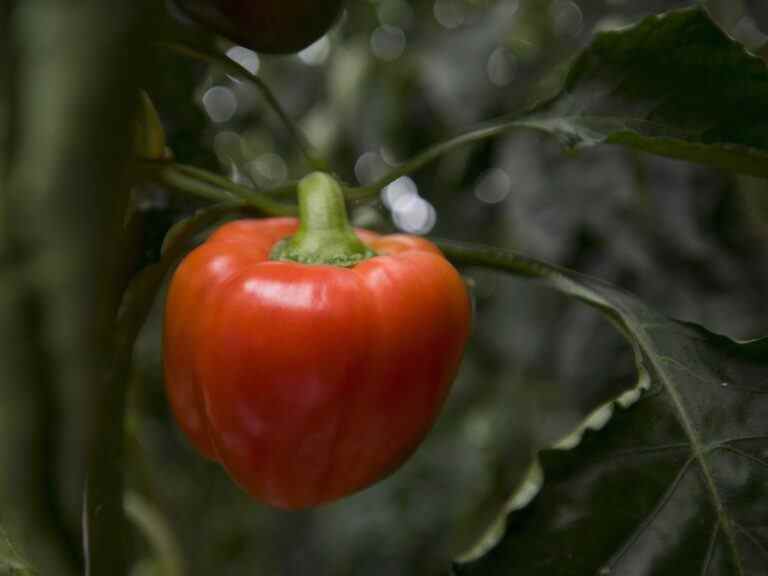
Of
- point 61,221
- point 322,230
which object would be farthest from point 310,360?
point 61,221

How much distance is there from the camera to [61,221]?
21 cm

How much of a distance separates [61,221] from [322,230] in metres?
0.24

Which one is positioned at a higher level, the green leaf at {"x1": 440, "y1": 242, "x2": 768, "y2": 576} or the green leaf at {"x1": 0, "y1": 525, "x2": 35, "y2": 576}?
the green leaf at {"x1": 0, "y1": 525, "x2": 35, "y2": 576}

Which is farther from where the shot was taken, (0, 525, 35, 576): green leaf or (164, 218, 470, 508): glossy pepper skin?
(164, 218, 470, 508): glossy pepper skin

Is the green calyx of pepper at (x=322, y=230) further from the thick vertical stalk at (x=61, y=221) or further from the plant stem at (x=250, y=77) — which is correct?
the thick vertical stalk at (x=61, y=221)

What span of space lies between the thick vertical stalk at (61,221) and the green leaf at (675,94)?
31 cm

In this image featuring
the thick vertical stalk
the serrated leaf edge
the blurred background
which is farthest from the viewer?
the blurred background

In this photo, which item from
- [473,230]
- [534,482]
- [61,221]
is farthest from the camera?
[473,230]

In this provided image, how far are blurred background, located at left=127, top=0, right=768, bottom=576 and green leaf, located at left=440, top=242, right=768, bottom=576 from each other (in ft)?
0.90

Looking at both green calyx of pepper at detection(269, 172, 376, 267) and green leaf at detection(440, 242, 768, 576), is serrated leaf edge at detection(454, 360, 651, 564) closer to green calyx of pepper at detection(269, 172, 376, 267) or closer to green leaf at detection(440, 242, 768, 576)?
green leaf at detection(440, 242, 768, 576)

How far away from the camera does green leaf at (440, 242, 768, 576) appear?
39 centimetres

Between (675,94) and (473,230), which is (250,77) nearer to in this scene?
→ (675,94)

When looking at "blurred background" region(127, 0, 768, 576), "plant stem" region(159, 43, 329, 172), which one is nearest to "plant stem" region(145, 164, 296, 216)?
"plant stem" region(159, 43, 329, 172)

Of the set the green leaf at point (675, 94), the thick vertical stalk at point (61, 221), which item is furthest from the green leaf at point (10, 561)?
the green leaf at point (675, 94)
